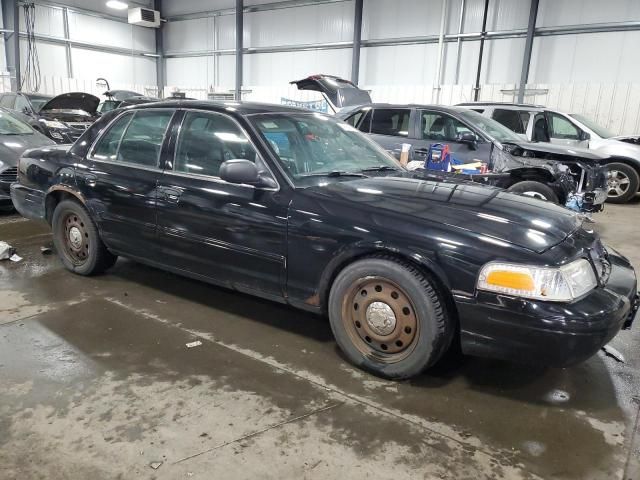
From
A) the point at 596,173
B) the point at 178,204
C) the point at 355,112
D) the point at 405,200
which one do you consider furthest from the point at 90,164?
the point at 596,173

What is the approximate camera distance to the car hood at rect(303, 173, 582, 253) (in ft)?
8.14

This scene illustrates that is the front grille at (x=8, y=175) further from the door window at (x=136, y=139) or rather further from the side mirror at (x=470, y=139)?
the side mirror at (x=470, y=139)

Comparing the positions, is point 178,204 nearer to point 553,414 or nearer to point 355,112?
point 553,414

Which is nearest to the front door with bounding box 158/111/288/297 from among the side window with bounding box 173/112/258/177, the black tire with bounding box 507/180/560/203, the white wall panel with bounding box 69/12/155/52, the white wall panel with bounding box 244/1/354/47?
the side window with bounding box 173/112/258/177

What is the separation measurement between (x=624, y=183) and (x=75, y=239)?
932cm

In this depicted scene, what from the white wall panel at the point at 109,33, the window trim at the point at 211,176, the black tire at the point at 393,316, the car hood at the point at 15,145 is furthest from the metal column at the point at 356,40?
the black tire at the point at 393,316

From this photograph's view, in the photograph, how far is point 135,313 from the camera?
3604 millimetres

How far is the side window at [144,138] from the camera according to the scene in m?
3.64

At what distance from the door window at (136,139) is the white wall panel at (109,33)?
61.0 ft

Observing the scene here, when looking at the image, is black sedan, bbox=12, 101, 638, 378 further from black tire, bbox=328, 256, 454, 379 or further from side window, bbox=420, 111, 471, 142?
side window, bbox=420, 111, 471, 142

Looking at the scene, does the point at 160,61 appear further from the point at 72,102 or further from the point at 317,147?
the point at 317,147

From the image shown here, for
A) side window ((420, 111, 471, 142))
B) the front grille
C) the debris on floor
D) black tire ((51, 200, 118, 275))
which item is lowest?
the debris on floor

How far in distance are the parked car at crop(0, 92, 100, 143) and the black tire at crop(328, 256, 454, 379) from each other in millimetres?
8659

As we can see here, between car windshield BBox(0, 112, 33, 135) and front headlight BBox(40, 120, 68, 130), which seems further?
front headlight BBox(40, 120, 68, 130)
